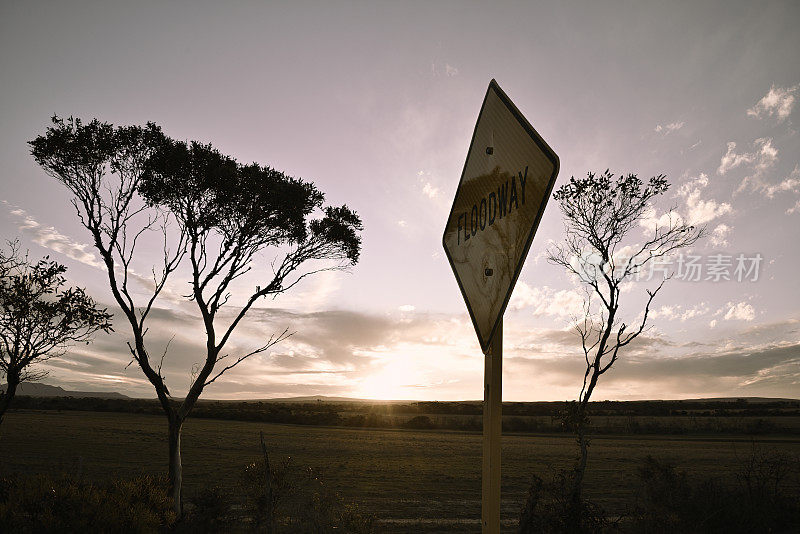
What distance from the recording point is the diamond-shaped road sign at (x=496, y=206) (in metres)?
1.37

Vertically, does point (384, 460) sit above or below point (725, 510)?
below

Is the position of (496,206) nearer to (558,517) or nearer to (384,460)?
(558,517)

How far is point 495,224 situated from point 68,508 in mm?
9138

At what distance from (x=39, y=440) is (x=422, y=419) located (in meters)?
48.9

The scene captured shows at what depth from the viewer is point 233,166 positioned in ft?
42.7

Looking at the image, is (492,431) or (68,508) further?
(68,508)

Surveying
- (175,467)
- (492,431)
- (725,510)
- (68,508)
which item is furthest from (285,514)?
(492,431)

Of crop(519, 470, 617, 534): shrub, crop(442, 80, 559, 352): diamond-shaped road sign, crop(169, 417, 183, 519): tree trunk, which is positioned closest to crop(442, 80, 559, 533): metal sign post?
crop(442, 80, 559, 352): diamond-shaped road sign

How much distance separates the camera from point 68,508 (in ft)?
24.7

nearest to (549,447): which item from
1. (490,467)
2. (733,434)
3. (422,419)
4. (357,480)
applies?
(357,480)

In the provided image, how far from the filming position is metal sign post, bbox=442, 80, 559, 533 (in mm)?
1378

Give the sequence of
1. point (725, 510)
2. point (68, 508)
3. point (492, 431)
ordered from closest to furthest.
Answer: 1. point (492, 431)
2. point (68, 508)
3. point (725, 510)

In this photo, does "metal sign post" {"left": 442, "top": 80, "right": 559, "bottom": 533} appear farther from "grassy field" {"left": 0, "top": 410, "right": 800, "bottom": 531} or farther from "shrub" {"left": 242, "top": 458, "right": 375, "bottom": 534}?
"grassy field" {"left": 0, "top": 410, "right": 800, "bottom": 531}

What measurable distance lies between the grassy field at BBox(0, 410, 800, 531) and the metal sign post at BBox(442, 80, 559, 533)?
15.9 m
